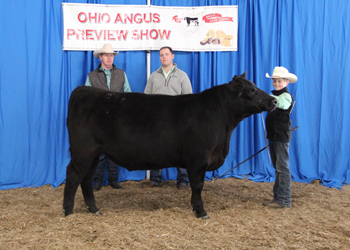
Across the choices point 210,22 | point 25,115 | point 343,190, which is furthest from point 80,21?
point 343,190

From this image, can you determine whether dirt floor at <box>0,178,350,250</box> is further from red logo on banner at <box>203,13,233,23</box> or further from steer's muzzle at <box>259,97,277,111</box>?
red logo on banner at <box>203,13,233,23</box>

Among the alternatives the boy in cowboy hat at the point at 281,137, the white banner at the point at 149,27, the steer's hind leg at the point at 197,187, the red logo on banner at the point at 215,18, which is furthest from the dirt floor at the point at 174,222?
the red logo on banner at the point at 215,18

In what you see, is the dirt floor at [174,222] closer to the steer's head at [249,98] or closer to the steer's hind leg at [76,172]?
the steer's hind leg at [76,172]

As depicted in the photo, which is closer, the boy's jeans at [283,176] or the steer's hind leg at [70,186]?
the steer's hind leg at [70,186]

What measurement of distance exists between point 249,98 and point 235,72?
2145 mm

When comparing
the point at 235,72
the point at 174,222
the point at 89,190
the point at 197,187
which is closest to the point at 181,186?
the point at 197,187

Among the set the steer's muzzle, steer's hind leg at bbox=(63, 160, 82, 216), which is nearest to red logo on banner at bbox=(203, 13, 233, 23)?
the steer's muzzle

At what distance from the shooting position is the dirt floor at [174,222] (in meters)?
2.41

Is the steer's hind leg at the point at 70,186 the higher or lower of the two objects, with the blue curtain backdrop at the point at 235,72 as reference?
lower

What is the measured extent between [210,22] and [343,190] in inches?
143

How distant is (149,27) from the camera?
4797 millimetres

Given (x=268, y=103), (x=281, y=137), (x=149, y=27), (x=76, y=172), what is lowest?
(x=76, y=172)

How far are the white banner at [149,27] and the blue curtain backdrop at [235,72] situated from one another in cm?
17

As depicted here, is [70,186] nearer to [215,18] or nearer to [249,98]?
[249,98]
